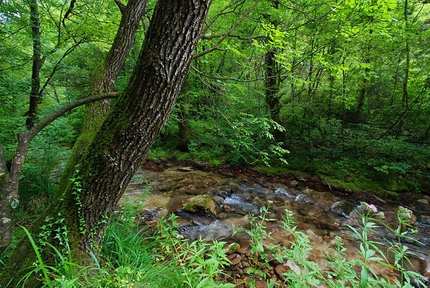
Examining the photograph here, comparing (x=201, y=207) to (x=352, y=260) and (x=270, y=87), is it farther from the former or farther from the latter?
(x=352, y=260)

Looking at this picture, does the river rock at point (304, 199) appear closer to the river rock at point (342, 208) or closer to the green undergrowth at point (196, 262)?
the river rock at point (342, 208)

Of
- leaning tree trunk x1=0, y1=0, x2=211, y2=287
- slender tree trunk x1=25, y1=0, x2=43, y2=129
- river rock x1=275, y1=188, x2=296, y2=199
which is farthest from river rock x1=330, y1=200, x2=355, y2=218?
slender tree trunk x1=25, y1=0, x2=43, y2=129

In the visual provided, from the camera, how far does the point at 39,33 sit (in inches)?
162

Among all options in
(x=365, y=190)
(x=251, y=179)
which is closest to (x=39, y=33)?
(x=251, y=179)

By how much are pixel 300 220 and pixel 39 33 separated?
6.18 m

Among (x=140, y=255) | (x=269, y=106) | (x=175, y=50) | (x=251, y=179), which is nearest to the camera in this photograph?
(x=175, y=50)

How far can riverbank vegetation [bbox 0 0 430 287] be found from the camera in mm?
3592

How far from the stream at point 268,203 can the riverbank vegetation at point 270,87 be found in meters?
0.68

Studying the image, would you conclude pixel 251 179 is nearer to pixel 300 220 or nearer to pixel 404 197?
pixel 300 220

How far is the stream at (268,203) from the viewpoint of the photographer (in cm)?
344

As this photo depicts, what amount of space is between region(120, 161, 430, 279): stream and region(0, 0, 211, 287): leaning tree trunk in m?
1.43

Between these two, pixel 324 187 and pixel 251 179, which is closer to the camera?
pixel 324 187

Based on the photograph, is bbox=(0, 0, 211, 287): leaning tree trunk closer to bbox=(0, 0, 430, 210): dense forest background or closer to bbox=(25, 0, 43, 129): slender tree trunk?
bbox=(0, 0, 430, 210): dense forest background

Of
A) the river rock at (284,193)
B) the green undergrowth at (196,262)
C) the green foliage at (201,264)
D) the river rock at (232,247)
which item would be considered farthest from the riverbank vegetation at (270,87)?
the river rock at (232,247)
